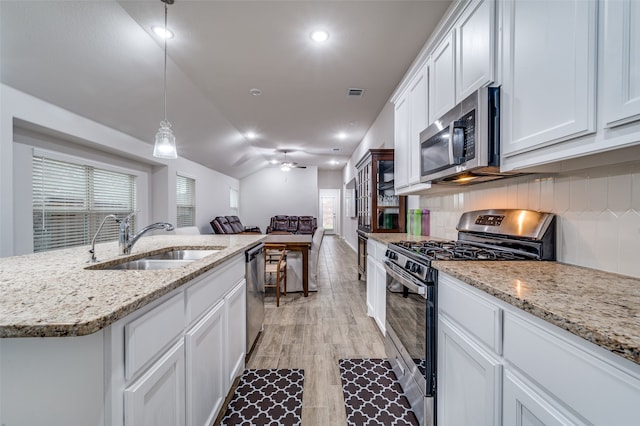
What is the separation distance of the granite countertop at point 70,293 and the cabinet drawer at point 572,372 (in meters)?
1.14

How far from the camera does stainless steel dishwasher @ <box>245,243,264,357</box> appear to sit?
2.04 m

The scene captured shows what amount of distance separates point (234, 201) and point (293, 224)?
2.28m


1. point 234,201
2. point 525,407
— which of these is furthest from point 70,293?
point 234,201

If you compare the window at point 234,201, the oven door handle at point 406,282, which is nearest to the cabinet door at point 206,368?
the oven door handle at point 406,282

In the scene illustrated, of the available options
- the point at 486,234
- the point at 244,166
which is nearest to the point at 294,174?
the point at 244,166

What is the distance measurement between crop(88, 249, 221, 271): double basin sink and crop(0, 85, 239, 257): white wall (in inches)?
65.3

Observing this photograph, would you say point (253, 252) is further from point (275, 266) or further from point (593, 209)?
point (593, 209)

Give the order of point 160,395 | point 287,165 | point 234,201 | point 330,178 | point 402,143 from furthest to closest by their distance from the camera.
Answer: point 330,178 → point 234,201 → point 287,165 → point 402,143 → point 160,395

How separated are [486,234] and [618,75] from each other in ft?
3.51

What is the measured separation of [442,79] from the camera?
6.07ft

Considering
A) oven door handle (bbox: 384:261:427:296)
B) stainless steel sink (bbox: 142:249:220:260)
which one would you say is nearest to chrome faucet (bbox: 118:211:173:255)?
stainless steel sink (bbox: 142:249:220:260)

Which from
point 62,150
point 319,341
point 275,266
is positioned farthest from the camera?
point 275,266

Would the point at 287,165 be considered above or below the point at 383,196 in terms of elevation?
above

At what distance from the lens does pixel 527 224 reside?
4.51ft
